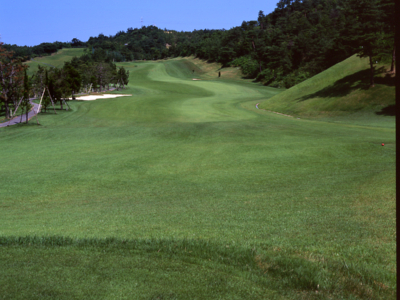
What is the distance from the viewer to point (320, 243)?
25.9ft

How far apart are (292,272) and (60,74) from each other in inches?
1972

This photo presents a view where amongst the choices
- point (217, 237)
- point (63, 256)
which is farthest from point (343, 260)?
point (63, 256)

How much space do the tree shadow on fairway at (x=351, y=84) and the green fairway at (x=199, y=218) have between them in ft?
65.0

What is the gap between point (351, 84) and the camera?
48875mm

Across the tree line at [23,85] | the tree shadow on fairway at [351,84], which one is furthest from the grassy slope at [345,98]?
the tree line at [23,85]

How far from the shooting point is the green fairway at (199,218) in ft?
18.5

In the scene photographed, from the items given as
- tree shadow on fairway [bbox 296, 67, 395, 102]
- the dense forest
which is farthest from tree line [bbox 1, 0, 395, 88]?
tree shadow on fairway [bbox 296, 67, 395, 102]

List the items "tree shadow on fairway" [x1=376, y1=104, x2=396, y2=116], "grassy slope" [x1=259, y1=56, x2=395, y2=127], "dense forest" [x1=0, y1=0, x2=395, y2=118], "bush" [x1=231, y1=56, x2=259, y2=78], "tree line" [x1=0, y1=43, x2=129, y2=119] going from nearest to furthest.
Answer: "tree shadow on fairway" [x1=376, y1=104, x2=396, y2=116], "tree line" [x1=0, y1=43, x2=129, y2=119], "grassy slope" [x1=259, y1=56, x2=395, y2=127], "dense forest" [x1=0, y1=0, x2=395, y2=118], "bush" [x1=231, y1=56, x2=259, y2=78]

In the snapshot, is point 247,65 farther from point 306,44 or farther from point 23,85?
point 23,85

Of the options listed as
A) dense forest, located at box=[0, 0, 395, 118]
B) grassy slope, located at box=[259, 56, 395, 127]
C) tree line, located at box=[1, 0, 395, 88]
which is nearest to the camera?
grassy slope, located at box=[259, 56, 395, 127]

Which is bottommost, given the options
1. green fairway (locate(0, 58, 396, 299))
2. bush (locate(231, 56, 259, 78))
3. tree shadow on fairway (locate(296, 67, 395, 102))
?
green fairway (locate(0, 58, 396, 299))

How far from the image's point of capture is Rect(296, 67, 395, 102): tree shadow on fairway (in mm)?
46091

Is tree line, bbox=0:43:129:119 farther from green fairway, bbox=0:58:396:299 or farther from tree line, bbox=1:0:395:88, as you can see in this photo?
tree line, bbox=1:0:395:88

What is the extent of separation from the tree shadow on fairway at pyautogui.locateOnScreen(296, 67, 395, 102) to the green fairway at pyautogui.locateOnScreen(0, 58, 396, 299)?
19.8 m
